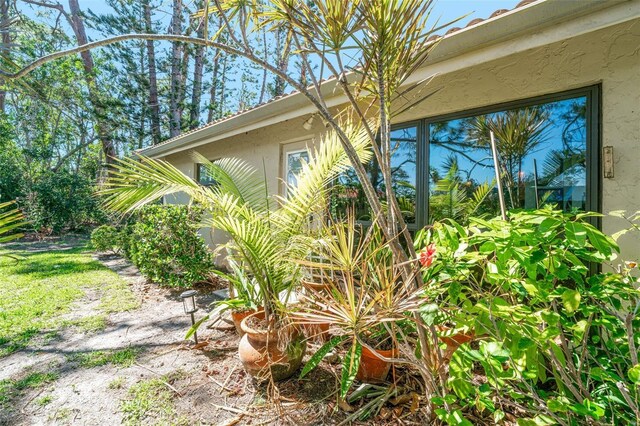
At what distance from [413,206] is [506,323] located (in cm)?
225

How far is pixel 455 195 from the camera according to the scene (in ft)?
11.2

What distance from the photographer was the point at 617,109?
246 centimetres

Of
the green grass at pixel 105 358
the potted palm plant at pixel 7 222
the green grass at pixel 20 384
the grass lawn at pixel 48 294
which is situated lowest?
the green grass at pixel 20 384

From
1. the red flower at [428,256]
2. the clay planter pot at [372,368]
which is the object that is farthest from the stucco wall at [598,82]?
the clay planter pot at [372,368]

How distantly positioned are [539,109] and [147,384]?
4349mm

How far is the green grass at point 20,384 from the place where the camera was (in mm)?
2654

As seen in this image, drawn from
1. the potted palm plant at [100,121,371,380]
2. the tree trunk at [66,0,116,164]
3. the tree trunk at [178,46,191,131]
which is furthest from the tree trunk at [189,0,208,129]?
the potted palm plant at [100,121,371,380]

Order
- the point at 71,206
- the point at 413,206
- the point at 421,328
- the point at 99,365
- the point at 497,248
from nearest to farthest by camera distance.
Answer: the point at 497,248 < the point at 421,328 < the point at 99,365 < the point at 413,206 < the point at 71,206

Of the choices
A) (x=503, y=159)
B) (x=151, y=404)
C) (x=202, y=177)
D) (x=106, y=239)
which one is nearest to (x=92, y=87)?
(x=106, y=239)

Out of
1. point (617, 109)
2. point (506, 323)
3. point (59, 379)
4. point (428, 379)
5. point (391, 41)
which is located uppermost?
point (391, 41)

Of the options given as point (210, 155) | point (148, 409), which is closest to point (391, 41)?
point (148, 409)

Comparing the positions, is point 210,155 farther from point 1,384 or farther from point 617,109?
point 617,109

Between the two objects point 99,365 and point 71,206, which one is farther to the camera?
point 71,206

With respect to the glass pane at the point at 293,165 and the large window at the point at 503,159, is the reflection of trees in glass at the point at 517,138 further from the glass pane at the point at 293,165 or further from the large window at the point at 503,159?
the glass pane at the point at 293,165
